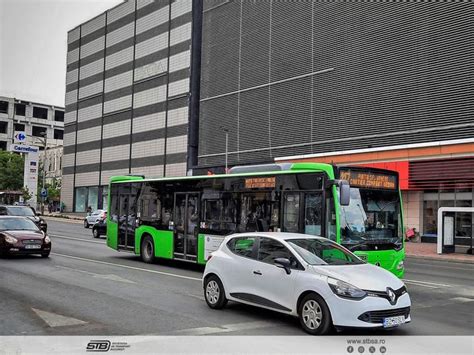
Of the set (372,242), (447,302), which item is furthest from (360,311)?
(372,242)

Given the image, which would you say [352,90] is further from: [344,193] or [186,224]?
[344,193]

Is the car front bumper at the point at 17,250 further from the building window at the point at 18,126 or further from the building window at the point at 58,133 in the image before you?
the building window at the point at 58,133

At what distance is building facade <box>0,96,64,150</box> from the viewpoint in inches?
4058

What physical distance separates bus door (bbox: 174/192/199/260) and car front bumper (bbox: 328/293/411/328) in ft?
27.6

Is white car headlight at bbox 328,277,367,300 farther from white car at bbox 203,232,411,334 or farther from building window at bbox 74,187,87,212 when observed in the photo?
building window at bbox 74,187,87,212

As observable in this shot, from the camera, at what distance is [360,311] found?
23.4ft

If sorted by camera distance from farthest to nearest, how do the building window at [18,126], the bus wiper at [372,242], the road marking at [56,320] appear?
the building window at [18,126], the bus wiper at [372,242], the road marking at [56,320]

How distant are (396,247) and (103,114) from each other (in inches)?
2201

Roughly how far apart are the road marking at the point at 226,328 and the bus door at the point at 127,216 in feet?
34.4

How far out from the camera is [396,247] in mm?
12172

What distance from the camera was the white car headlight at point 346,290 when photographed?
23.8ft

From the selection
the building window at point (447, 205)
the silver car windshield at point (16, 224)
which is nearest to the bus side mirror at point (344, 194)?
the silver car windshield at point (16, 224)

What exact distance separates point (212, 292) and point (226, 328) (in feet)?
5.30

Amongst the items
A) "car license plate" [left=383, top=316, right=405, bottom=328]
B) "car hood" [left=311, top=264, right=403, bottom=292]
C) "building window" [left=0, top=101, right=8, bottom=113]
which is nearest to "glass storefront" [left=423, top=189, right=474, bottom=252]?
"car hood" [left=311, top=264, right=403, bottom=292]
